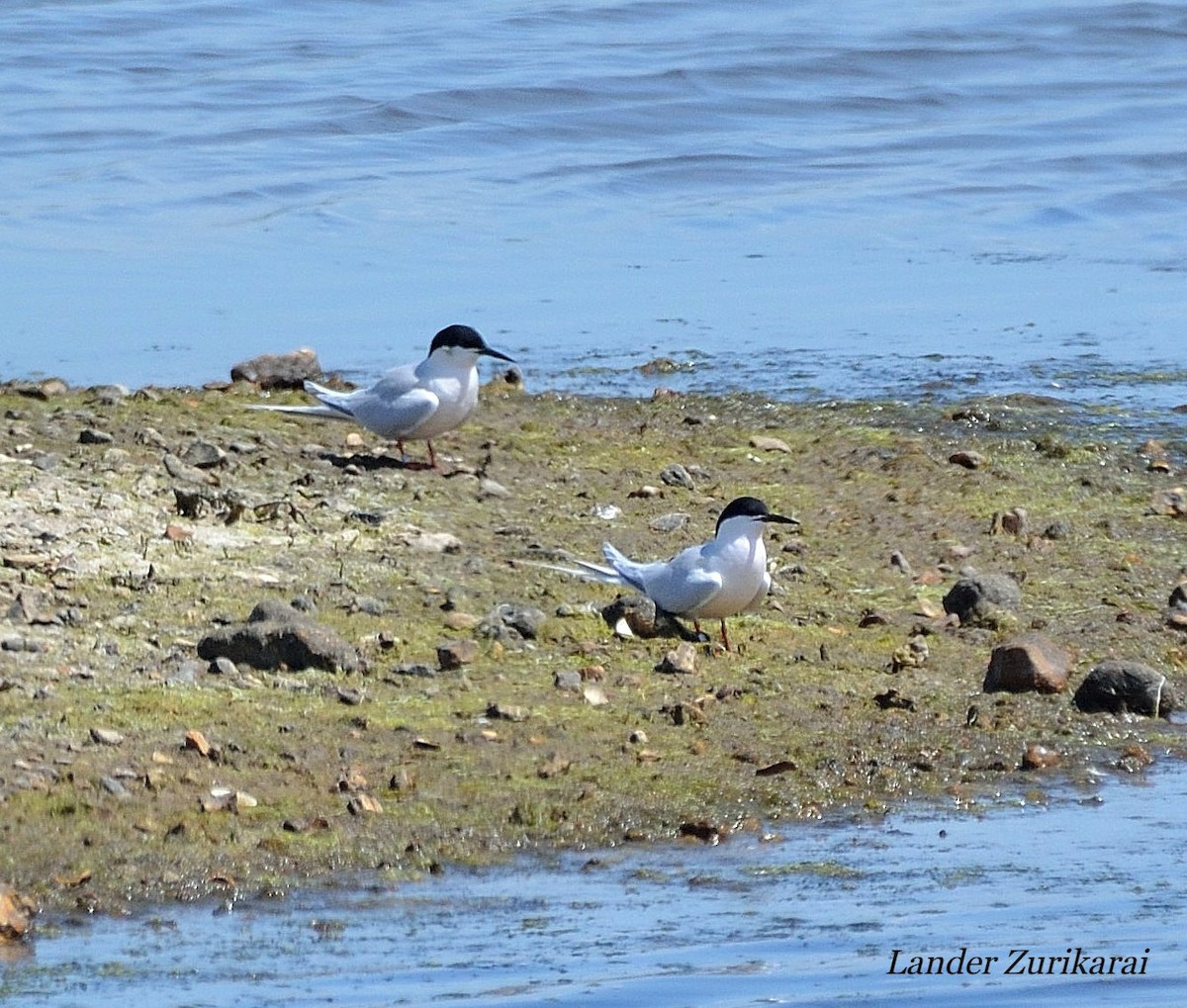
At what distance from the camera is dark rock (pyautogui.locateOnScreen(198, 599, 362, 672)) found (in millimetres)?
6355

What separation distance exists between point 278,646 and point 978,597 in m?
2.33

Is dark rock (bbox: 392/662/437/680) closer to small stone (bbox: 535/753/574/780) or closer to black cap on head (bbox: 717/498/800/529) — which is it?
small stone (bbox: 535/753/574/780)

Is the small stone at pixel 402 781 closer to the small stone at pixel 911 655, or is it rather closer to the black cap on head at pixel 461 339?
the small stone at pixel 911 655

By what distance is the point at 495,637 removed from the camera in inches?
270

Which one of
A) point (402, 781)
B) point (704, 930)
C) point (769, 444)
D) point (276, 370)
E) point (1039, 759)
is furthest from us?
point (276, 370)

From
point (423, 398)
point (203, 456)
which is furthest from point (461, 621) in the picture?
point (423, 398)

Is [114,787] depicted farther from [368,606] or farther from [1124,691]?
[1124,691]

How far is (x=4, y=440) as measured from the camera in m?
8.43

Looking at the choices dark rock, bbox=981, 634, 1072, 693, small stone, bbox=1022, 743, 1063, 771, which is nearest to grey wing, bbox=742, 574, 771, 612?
dark rock, bbox=981, 634, 1072, 693

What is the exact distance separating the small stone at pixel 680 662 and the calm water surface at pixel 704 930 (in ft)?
3.87

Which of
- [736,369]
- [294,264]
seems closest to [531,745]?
[736,369]

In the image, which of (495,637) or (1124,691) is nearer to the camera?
(1124,691)

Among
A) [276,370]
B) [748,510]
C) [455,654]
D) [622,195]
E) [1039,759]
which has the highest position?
[622,195]

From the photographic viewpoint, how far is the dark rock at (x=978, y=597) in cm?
736
